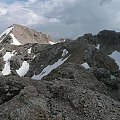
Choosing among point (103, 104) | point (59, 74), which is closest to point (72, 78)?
point (59, 74)

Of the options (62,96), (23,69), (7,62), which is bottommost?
(62,96)

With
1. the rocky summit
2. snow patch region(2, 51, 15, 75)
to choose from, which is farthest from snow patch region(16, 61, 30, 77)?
A: the rocky summit

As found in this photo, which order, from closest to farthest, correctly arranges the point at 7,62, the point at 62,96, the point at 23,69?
1. the point at 62,96
2. the point at 23,69
3. the point at 7,62

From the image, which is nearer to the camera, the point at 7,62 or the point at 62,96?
the point at 62,96

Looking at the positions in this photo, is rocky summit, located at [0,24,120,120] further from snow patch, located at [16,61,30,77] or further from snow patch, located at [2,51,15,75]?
snow patch, located at [2,51,15,75]

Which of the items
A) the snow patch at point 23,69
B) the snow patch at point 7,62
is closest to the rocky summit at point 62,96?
the snow patch at point 23,69

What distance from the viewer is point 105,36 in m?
146

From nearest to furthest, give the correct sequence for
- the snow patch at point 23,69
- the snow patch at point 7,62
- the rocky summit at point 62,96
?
the rocky summit at point 62,96
the snow patch at point 23,69
the snow patch at point 7,62

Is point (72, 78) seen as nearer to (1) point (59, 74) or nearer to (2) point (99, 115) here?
(1) point (59, 74)

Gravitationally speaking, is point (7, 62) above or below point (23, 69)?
above

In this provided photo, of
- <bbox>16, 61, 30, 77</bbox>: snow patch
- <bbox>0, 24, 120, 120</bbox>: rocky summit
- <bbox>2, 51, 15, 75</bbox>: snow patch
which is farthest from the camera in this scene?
<bbox>2, 51, 15, 75</bbox>: snow patch

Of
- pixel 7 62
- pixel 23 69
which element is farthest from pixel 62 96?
pixel 7 62

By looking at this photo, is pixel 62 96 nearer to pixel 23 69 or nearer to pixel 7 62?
pixel 23 69

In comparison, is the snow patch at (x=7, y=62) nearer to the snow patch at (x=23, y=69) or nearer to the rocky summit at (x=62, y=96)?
the snow patch at (x=23, y=69)
